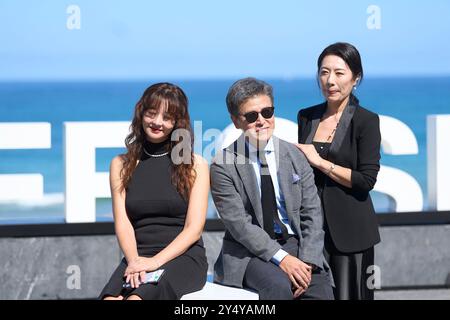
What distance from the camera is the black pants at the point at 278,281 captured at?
14.5ft

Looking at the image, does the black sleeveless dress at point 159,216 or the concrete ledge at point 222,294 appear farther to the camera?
the black sleeveless dress at point 159,216

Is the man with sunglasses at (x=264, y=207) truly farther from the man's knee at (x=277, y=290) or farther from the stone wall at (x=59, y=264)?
the stone wall at (x=59, y=264)

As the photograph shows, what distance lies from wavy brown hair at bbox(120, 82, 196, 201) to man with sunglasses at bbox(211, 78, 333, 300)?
0.14 m

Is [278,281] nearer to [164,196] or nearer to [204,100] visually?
[164,196]

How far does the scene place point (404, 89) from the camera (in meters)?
44.9

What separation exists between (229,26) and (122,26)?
14.8ft

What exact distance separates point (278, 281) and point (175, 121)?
941mm

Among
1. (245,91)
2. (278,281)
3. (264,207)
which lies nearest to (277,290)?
(278,281)

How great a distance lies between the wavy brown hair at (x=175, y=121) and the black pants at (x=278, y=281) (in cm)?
50

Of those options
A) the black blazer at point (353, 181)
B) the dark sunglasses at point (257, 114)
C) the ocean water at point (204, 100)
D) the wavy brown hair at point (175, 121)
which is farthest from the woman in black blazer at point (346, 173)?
the ocean water at point (204, 100)

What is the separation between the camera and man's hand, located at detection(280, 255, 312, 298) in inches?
177

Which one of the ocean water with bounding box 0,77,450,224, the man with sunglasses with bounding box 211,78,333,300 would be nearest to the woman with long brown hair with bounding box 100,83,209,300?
the man with sunglasses with bounding box 211,78,333,300

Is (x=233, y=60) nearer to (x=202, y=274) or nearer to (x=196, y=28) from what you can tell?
(x=196, y=28)

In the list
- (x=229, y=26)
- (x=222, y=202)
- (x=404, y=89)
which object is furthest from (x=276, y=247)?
(x=404, y=89)
